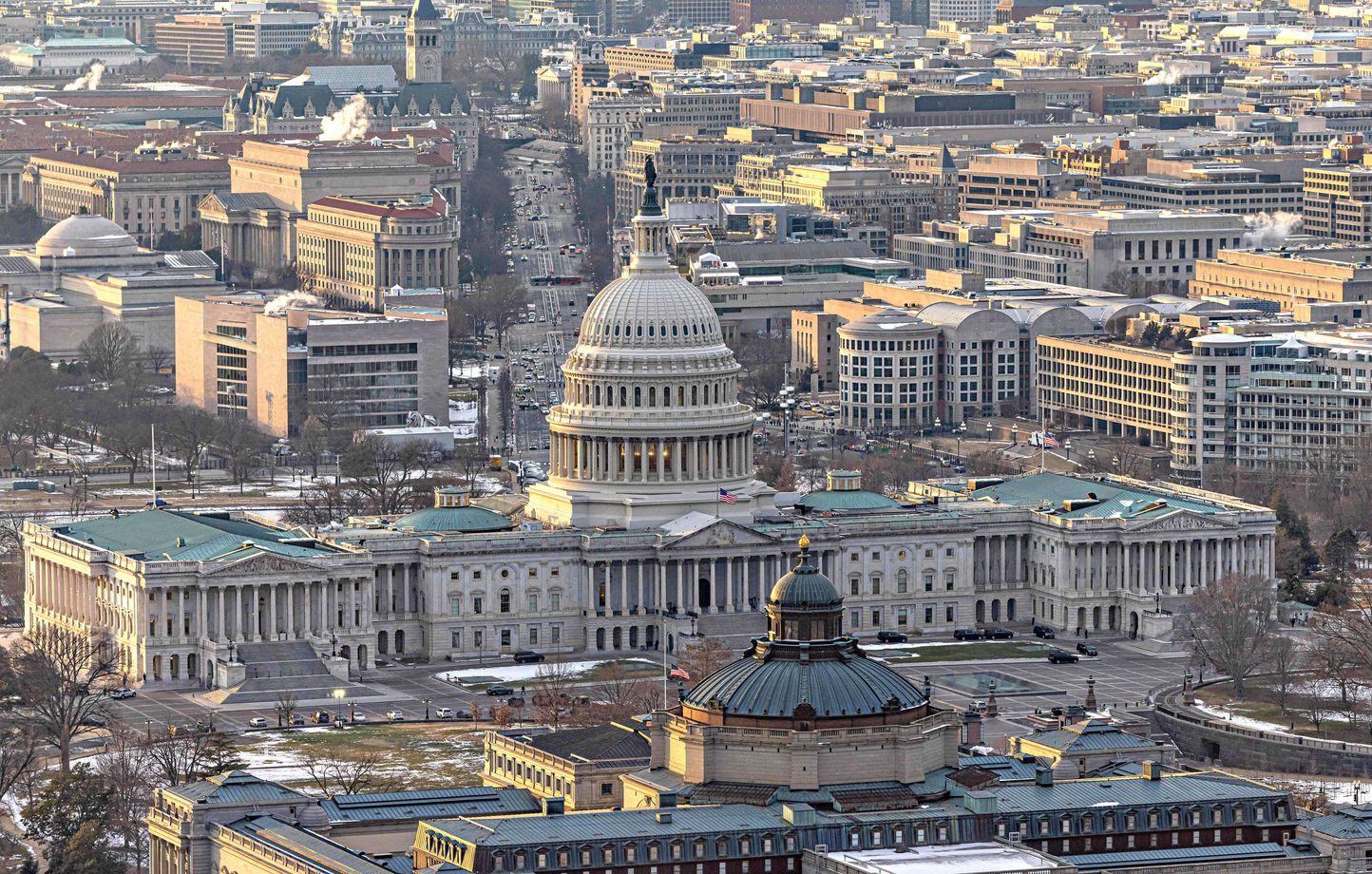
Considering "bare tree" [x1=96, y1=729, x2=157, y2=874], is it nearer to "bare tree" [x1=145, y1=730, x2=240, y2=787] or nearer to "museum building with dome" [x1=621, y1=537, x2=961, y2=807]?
"bare tree" [x1=145, y1=730, x2=240, y2=787]

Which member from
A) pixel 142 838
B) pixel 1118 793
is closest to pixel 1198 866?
pixel 1118 793

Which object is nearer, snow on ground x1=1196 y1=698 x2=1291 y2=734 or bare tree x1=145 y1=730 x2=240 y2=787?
bare tree x1=145 y1=730 x2=240 y2=787

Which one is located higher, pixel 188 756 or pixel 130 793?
pixel 130 793

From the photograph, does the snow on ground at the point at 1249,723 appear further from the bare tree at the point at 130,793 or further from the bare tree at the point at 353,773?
the bare tree at the point at 130,793

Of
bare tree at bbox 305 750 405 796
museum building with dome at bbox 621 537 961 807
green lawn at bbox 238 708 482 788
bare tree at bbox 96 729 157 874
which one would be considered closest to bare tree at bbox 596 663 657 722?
green lawn at bbox 238 708 482 788

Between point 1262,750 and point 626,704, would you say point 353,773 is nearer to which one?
point 626,704

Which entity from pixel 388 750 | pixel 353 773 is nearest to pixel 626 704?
pixel 388 750

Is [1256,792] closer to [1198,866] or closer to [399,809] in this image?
[1198,866]
